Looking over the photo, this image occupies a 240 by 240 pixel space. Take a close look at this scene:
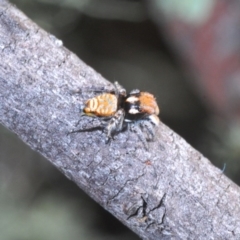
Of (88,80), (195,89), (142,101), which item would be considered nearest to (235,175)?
(195,89)

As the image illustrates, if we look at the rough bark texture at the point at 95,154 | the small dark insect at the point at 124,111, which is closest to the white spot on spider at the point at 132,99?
the small dark insect at the point at 124,111

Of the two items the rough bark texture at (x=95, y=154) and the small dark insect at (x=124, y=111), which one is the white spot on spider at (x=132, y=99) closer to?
the small dark insect at (x=124, y=111)

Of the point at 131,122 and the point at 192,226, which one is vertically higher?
the point at 131,122

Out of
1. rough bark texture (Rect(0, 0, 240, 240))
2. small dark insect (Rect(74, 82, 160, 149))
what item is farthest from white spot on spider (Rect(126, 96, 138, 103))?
rough bark texture (Rect(0, 0, 240, 240))

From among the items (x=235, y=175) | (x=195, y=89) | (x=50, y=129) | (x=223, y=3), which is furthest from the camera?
(x=195, y=89)

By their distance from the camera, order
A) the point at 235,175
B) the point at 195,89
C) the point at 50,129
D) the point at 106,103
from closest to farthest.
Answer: the point at 50,129, the point at 106,103, the point at 235,175, the point at 195,89

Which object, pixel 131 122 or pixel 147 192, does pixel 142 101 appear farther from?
pixel 147 192
